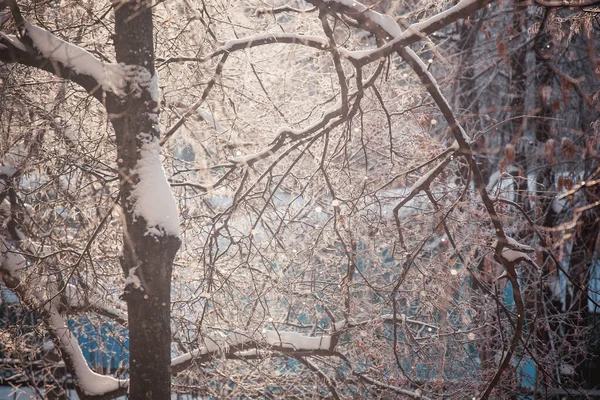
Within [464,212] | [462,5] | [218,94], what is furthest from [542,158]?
[462,5]

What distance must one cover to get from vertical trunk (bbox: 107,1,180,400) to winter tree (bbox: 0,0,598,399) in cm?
1

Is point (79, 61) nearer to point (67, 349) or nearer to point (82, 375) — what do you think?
point (67, 349)

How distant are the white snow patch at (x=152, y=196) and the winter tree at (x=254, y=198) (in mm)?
14

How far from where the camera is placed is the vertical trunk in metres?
3.53

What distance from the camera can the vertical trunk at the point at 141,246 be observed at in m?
3.53

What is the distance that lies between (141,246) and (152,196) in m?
0.34

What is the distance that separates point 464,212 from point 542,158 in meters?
2.51

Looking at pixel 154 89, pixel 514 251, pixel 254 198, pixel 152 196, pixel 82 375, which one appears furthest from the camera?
pixel 82 375

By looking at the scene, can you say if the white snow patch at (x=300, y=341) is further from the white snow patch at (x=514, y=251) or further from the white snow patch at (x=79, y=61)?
the white snow patch at (x=79, y=61)

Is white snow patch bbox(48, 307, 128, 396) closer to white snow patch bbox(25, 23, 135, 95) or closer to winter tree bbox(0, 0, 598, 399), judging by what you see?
winter tree bbox(0, 0, 598, 399)

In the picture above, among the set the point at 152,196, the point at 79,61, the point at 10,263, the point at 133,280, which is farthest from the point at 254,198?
the point at 10,263

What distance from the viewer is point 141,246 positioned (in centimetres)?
353

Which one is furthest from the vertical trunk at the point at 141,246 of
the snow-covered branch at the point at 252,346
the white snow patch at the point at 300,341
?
the white snow patch at the point at 300,341

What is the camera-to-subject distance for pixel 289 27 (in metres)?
7.09
